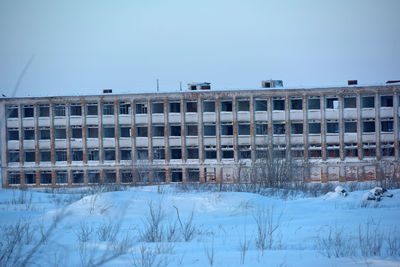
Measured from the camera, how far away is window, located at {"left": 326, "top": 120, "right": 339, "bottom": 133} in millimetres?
39150

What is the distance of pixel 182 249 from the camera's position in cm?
712

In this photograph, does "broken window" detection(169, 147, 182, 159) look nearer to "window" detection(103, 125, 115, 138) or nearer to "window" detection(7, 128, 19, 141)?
"window" detection(103, 125, 115, 138)

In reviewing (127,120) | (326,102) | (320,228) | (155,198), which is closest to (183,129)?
(127,120)

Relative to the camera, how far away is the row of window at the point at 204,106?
38.8 meters

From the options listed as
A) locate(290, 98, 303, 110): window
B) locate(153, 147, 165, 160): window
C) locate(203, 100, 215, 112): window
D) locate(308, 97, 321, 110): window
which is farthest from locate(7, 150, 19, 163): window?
locate(308, 97, 321, 110): window

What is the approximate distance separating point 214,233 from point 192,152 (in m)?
31.4

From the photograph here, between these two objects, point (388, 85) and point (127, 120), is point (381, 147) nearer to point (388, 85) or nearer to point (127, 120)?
point (388, 85)

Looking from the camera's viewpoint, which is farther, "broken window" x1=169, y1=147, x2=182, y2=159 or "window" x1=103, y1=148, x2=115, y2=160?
"window" x1=103, y1=148, x2=115, y2=160

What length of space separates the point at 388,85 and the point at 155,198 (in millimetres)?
32322

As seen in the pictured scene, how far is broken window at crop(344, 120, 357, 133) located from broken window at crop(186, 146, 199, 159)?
15058 mm

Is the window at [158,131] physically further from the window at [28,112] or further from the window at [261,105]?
the window at [28,112]

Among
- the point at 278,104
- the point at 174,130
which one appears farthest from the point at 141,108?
the point at 278,104

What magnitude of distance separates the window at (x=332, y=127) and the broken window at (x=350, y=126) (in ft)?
2.80

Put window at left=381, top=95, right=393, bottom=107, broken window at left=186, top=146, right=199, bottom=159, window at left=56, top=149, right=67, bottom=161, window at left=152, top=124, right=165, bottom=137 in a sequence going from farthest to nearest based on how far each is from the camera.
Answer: window at left=56, top=149, right=67, bottom=161
window at left=152, top=124, right=165, bottom=137
broken window at left=186, top=146, right=199, bottom=159
window at left=381, top=95, right=393, bottom=107
